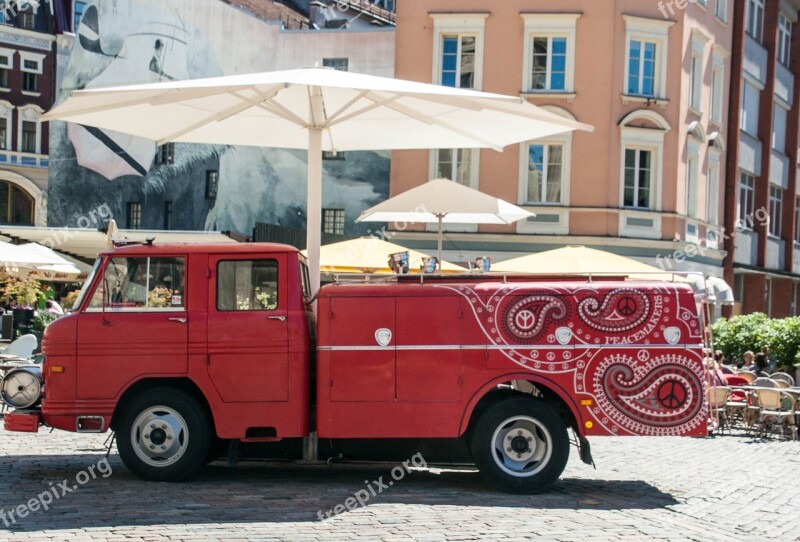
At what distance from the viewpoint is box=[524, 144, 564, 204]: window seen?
30.1 metres

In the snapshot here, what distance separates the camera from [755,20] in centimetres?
3791

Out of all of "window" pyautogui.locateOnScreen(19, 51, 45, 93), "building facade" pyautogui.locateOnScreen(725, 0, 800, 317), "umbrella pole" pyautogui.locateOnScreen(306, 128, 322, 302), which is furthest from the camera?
"window" pyautogui.locateOnScreen(19, 51, 45, 93)

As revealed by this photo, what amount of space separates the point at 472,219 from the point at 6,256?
9323 mm

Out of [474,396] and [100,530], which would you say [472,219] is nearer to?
[474,396]

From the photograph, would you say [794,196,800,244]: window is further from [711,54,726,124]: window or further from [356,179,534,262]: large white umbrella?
[356,179,534,262]: large white umbrella

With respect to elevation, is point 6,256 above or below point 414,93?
below

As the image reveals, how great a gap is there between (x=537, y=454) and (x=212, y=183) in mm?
32420

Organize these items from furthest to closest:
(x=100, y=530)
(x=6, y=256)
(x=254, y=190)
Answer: (x=254, y=190)
(x=6, y=256)
(x=100, y=530)

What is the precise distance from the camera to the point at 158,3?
4162cm

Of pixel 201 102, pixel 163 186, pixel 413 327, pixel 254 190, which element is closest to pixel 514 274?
pixel 413 327

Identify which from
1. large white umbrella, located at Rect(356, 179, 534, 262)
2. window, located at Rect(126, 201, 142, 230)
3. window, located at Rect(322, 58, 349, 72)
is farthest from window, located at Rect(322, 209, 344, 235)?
large white umbrella, located at Rect(356, 179, 534, 262)

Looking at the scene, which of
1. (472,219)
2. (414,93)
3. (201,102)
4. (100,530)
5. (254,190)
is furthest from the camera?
(254,190)

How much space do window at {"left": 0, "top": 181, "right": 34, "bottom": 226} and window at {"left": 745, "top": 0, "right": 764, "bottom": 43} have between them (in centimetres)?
3271

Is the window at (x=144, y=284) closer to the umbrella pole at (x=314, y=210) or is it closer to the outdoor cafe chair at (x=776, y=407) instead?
the umbrella pole at (x=314, y=210)
